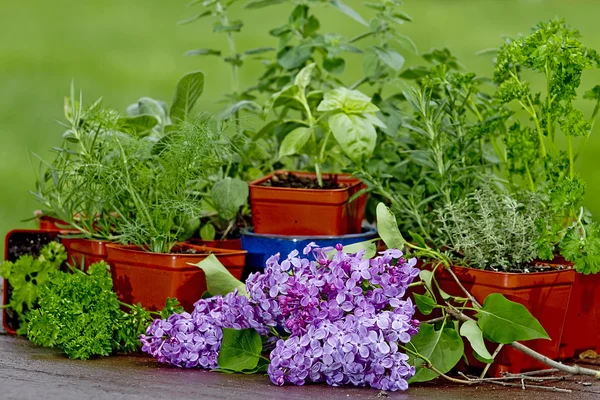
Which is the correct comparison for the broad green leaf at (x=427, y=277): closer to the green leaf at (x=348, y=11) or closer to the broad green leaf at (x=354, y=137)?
the broad green leaf at (x=354, y=137)

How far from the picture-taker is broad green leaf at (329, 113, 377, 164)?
2027 millimetres

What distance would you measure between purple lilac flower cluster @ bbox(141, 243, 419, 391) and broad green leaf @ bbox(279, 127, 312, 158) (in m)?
0.49

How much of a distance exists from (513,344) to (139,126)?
1.11 metres

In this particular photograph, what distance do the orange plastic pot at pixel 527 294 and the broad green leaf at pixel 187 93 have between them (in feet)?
2.62

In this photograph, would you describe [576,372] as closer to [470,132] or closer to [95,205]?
[470,132]

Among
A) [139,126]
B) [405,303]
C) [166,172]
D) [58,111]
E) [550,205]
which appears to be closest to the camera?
[405,303]

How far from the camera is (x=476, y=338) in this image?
5.31 ft

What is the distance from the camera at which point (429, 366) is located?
1.63 metres

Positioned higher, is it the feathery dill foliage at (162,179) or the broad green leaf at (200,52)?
the broad green leaf at (200,52)

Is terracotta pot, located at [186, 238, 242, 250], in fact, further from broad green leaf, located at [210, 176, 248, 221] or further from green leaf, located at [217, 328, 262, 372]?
green leaf, located at [217, 328, 262, 372]

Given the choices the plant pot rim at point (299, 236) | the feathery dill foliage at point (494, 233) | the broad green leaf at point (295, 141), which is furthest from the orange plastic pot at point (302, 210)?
the feathery dill foliage at point (494, 233)

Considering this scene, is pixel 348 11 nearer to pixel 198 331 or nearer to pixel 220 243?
pixel 220 243

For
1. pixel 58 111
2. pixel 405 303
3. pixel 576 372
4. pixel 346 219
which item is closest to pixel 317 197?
pixel 346 219

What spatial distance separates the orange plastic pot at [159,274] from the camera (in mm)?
1818
